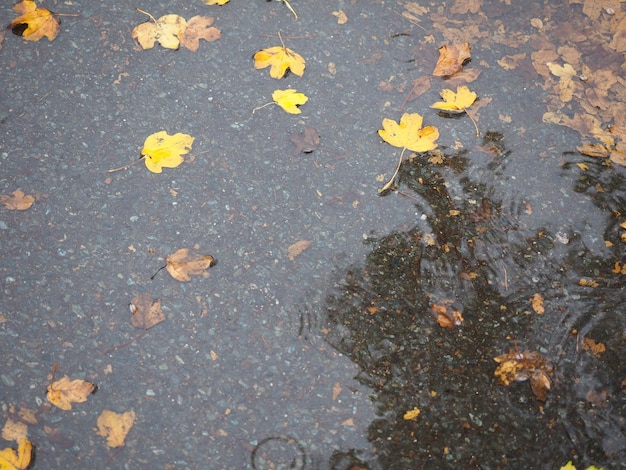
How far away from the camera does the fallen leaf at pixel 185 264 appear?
7.93ft

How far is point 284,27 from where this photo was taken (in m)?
3.07

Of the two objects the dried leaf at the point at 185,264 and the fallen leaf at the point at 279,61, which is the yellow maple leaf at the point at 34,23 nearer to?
the fallen leaf at the point at 279,61

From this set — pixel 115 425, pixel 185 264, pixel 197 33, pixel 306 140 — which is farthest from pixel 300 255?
pixel 197 33

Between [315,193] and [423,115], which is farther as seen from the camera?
[423,115]

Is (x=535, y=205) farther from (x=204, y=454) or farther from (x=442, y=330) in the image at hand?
(x=204, y=454)

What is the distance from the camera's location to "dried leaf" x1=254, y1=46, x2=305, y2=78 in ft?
9.66

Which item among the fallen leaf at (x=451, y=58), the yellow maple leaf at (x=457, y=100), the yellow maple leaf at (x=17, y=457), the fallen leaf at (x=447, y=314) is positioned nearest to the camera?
the yellow maple leaf at (x=17, y=457)

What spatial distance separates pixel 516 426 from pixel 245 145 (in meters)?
1.56

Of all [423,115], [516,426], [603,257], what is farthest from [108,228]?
[603,257]

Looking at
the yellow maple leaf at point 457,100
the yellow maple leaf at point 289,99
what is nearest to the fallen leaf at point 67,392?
the yellow maple leaf at point 289,99

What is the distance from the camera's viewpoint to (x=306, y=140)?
276cm

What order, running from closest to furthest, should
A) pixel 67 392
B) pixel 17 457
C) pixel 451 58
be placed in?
pixel 17 457 < pixel 67 392 < pixel 451 58

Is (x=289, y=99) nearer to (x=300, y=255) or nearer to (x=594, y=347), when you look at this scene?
(x=300, y=255)

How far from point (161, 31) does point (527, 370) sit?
2.22 m
